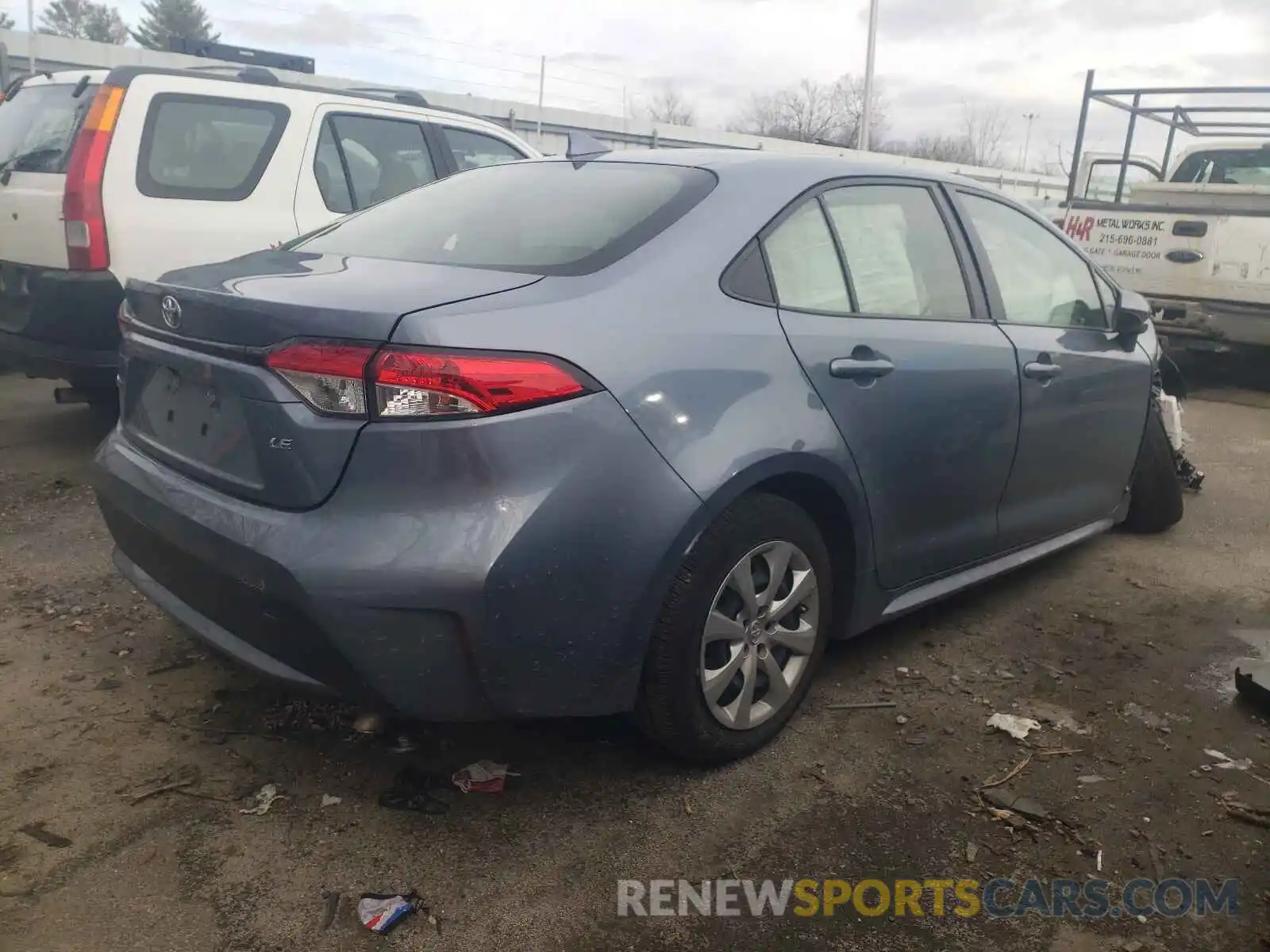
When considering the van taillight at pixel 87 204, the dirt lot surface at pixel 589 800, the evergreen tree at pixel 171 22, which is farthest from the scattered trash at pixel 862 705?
the evergreen tree at pixel 171 22

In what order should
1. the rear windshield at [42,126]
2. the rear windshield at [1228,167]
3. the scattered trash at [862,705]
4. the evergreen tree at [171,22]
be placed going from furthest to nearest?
1. the evergreen tree at [171,22]
2. the rear windshield at [1228,167]
3. the rear windshield at [42,126]
4. the scattered trash at [862,705]

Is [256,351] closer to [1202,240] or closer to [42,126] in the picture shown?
[42,126]

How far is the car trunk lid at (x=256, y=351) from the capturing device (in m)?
2.20

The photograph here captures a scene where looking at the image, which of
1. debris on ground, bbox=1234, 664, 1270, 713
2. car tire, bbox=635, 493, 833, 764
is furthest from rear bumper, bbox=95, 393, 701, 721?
debris on ground, bbox=1234, 664, 1270, 713

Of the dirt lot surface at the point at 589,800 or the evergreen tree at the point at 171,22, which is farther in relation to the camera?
the evergreen tree at the point at 171,22

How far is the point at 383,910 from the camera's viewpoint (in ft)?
7.20

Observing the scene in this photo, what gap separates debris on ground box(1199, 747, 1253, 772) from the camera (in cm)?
292

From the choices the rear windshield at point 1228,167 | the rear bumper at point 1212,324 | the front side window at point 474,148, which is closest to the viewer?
the front side window at point 474,148

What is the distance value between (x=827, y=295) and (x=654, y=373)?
2.68ft

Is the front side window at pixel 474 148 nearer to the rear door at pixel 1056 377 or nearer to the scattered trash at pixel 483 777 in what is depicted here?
the rear door at pixel 1056 377

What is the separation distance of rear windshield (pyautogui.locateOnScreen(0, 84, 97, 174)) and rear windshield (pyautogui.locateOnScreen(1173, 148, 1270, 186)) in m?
9.56

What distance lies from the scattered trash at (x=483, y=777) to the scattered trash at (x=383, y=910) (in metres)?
0.43

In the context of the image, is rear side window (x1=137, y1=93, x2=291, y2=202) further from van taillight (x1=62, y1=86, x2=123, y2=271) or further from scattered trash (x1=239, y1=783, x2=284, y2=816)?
scattered trash (x1=239, y1=783, x2=284, y2=816)

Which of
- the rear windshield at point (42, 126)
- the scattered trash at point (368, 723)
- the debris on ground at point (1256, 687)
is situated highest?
the rear windshield at point (42, 126)
